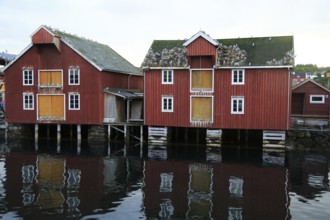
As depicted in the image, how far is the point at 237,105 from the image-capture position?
30.3 meters

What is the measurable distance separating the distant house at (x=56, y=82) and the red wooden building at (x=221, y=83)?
198 inches

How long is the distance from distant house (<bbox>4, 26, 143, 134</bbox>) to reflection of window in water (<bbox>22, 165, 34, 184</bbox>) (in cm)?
1133

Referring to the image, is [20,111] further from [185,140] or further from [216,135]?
[216,135]

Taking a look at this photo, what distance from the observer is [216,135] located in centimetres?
3131

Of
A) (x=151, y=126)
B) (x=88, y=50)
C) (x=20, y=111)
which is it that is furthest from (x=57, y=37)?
(x=151, y=126)

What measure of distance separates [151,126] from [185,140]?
3430 millimetres

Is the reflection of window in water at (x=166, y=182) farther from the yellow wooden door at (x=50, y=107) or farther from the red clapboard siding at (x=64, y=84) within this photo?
the yellow wooden door at (x=50, y=107)

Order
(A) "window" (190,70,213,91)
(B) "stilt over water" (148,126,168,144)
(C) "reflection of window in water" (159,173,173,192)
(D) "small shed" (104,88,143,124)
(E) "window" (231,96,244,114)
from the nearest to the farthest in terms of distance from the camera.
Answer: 1. (C) "reflection of window in water" (159,173,173,192)
2. (E) "window" (231,96,244,114)
3. (A) "window" (190,70,213,91)
4. (B) "stilt over water" (148,126,168,144)
5. (D) "small shed" (104,88,143,124)

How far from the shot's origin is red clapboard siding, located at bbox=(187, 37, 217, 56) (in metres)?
30.0

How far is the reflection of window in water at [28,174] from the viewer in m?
19.8

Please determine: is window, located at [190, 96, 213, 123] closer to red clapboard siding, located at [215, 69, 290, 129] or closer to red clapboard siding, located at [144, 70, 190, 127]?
red clapboard siding, located at [144, 70, 190, 127]

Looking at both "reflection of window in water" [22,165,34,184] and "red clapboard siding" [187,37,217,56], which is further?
"red clapboard siding" [187,37,217,56]

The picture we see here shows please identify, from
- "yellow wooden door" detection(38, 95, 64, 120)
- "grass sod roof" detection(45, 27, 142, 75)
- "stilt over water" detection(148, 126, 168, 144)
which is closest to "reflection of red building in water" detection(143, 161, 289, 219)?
"stilt over water" detection(148, 126, 168, 144)

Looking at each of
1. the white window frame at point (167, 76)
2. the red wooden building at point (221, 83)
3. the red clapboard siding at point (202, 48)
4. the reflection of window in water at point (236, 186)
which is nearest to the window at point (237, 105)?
the red wooden building at point (221, 83)
